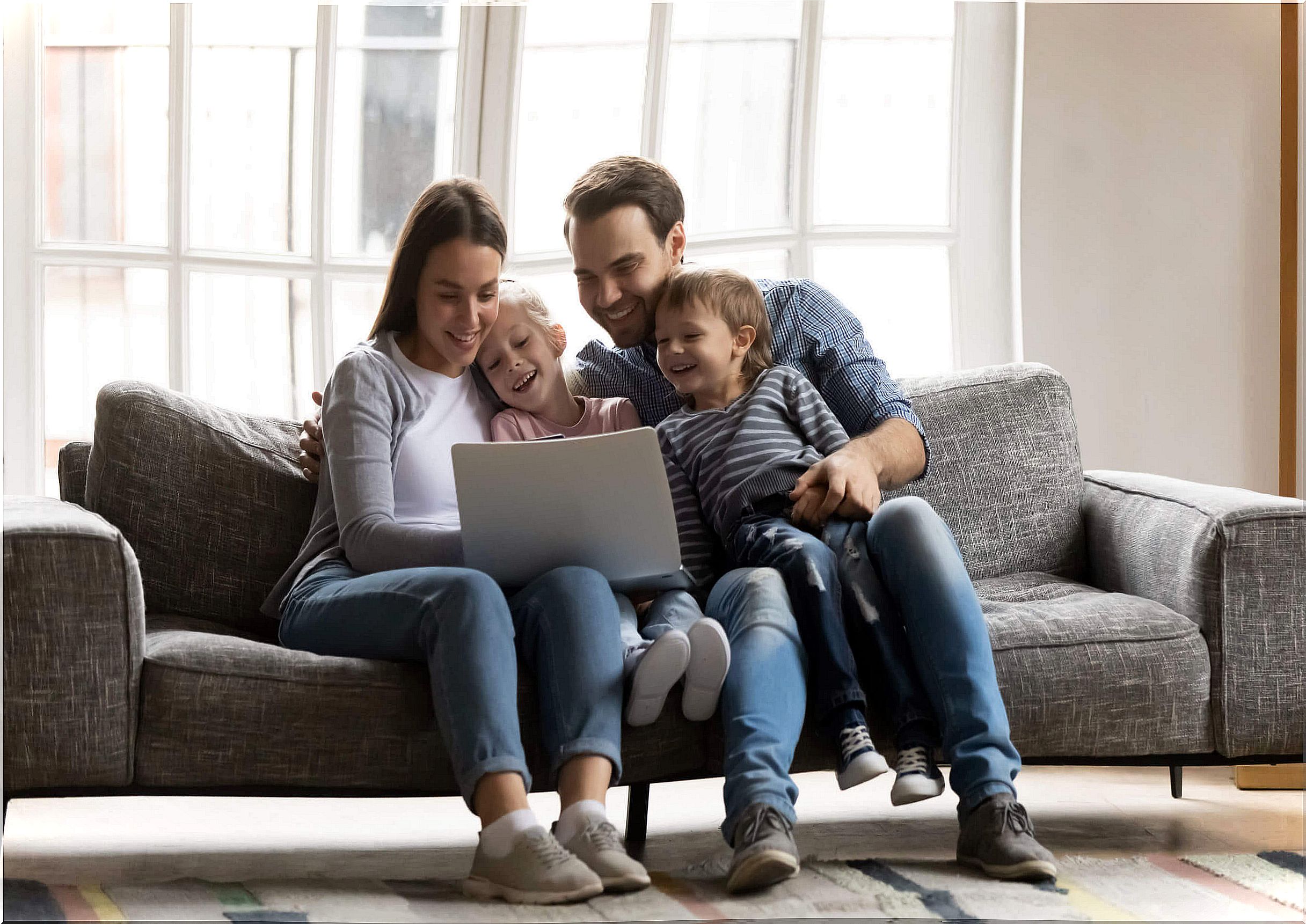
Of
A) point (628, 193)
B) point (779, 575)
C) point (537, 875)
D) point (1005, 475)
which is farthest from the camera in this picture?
point (1005, 475)

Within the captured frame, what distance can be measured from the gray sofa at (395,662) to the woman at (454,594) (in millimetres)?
89

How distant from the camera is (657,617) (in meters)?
1.69

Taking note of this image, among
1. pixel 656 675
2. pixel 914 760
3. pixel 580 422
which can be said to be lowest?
pixel 914 760

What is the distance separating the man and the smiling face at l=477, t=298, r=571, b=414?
154 millimetres

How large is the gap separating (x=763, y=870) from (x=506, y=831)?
11.8 inches

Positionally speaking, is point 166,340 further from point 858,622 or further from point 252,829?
point 858,622

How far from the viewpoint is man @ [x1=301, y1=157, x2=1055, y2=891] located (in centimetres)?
A: 148

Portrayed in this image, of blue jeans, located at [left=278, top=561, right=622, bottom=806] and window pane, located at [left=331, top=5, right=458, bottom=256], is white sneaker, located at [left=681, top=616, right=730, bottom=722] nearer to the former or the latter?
blue jeans, located at [left=278, top=561, right=622, bottom=806]

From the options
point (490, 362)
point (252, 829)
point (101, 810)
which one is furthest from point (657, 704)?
point (101, 810)

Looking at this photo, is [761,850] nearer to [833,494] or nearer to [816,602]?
[816,602]

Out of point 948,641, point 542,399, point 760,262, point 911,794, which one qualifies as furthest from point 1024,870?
point 760,262

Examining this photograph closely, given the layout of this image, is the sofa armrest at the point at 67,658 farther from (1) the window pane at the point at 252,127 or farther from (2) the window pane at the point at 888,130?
(2) the window pane at the point at 888,130

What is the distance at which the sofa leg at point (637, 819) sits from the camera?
1.81 m

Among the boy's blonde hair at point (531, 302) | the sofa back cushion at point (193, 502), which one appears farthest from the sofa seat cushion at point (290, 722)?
the boy's blonde hair at point (531, 302)
